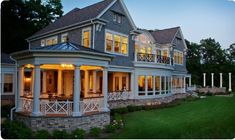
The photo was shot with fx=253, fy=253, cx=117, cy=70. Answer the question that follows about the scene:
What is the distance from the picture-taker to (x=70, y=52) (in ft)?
30.0

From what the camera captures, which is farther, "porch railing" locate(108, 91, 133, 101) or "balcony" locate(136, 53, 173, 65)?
"balcony" locate(136, 53, 173, 65)

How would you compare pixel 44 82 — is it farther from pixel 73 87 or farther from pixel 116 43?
pixel 73 87

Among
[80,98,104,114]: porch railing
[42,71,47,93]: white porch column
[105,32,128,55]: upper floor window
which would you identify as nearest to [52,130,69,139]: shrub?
[80,98,104,114]: porch railing

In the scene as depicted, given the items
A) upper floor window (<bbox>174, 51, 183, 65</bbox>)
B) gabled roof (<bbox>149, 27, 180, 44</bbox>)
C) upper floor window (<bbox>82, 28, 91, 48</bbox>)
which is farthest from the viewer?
upper floor window (<bbox>174, 51, 183, 65</bbox>)

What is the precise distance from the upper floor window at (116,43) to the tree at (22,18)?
4800 millimetres

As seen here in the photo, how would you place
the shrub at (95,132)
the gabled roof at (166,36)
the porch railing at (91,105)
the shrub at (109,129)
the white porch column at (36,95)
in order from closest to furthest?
the shrub at (95,132) → the white porch column at (36,95) → the shrub at (109,129) → the porch railing at (91,105) → the gabled roof at (166,36)

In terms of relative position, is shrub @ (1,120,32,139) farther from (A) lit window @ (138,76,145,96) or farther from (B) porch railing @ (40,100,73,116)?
(A) lit window @ (138,76,145,96)

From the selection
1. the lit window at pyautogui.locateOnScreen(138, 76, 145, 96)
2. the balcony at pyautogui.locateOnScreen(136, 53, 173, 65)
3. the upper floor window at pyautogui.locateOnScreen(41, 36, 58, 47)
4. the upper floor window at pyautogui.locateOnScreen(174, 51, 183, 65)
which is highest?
the upper floor window at pyautogui.locateOnScreen(41, 36, 58, 47)

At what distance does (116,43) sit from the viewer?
1507 cm

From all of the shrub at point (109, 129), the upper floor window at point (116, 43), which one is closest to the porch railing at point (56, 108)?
the shrub at point (109, 129)

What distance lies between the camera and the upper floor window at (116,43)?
14.5m

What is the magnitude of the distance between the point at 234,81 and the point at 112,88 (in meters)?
23.1

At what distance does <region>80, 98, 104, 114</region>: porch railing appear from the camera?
9.72 m

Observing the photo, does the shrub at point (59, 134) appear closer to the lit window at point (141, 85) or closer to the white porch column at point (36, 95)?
the white porch column at point (36, 95)
